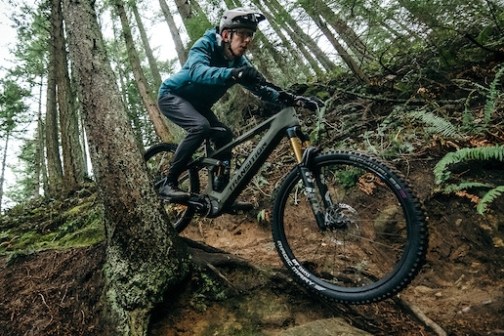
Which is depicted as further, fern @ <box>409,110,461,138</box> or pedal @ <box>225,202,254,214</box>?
fern @ <box>409,110,461,138</box>

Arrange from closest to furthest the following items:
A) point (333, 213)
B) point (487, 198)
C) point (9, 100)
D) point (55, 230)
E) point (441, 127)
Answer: point (333, 213)
point (487, 198)
point (441, 127)
point (55, 230)
point (9, 100)

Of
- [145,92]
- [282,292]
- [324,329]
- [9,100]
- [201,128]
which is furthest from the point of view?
[9,100]

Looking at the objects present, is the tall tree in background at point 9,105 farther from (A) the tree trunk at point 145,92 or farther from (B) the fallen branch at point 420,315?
(B) the fallen branch at point 420,315

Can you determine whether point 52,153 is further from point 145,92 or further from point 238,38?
point 238,38

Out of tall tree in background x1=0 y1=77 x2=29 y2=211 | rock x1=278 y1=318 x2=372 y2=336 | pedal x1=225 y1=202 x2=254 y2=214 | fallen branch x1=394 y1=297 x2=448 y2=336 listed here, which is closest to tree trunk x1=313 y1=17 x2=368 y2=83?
pedal x1=225 y1=202 x2=254 y2=214

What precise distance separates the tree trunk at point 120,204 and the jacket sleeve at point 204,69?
0.74 meters

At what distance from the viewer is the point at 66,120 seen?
28.7ft

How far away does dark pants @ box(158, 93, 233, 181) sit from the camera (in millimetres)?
3748

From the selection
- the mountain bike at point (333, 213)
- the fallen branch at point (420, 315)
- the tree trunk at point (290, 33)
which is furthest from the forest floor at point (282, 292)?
the tree trunk at point (290, 33)

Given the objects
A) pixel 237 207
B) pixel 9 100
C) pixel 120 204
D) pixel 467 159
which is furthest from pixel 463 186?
pixel 9 100

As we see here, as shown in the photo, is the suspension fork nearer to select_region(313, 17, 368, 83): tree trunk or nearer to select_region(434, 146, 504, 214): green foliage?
select_region(434, 146, 504, 214): green foliage

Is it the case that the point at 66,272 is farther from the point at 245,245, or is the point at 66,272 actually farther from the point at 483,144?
the point at 483,144

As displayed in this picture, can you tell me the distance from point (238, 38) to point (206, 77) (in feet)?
2.01

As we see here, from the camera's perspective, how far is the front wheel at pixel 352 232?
2.31 meters
